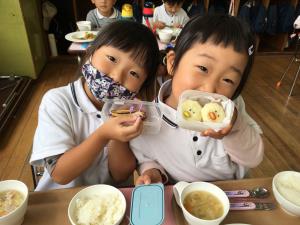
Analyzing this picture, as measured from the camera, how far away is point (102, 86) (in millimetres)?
1059

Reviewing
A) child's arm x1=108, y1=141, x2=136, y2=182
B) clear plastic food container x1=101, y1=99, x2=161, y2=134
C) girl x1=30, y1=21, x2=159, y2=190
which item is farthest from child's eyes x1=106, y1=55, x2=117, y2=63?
child's arm x1=108, y1=141, x2=136, y2=182

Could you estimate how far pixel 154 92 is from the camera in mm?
1312

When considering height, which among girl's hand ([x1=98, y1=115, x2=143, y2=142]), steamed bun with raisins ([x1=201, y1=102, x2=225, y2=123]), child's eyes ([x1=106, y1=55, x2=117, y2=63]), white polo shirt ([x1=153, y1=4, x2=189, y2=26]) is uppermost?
child's eyes ([x1=106, y1=55, x2=117, y2=63])

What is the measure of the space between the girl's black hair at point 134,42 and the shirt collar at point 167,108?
0.08 meters

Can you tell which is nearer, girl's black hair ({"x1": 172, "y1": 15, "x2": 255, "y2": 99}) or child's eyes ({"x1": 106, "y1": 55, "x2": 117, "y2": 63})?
girl's black hair ({"x1": 172, "y1": 15, "x2": 255, "y2": 99})

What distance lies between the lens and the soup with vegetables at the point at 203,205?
0.76 metres

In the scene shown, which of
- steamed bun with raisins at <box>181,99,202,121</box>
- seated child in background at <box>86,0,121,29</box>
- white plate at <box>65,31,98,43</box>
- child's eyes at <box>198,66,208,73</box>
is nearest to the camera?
steamed bun with raisins at <box>181,99,202,121</box>

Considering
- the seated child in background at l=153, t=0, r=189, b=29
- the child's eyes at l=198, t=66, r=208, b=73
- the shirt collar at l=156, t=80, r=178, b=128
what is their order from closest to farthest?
the child's eyes at l=198, t=66, r=208, b=73
the shirt collar at l=156, t=80, r=178, b=128
the seated child in background at l=153, t=0, r=189, b=29

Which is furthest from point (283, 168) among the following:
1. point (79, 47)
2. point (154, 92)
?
point (79, 47)

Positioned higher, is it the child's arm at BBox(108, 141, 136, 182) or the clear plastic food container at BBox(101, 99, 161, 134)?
the clear plastic food container at BBox(101, 99, 161, 134)

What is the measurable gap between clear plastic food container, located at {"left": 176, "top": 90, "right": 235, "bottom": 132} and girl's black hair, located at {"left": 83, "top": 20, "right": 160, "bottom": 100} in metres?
0.28

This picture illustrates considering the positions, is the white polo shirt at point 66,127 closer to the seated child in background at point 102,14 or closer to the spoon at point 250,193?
the spoon at point 250,193

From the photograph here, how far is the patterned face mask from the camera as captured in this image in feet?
3.43

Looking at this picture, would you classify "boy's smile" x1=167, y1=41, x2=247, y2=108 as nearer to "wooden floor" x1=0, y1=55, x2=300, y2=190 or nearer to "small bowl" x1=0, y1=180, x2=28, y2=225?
"small bowl" x1=0, y1=180, x2=28, y2=225
